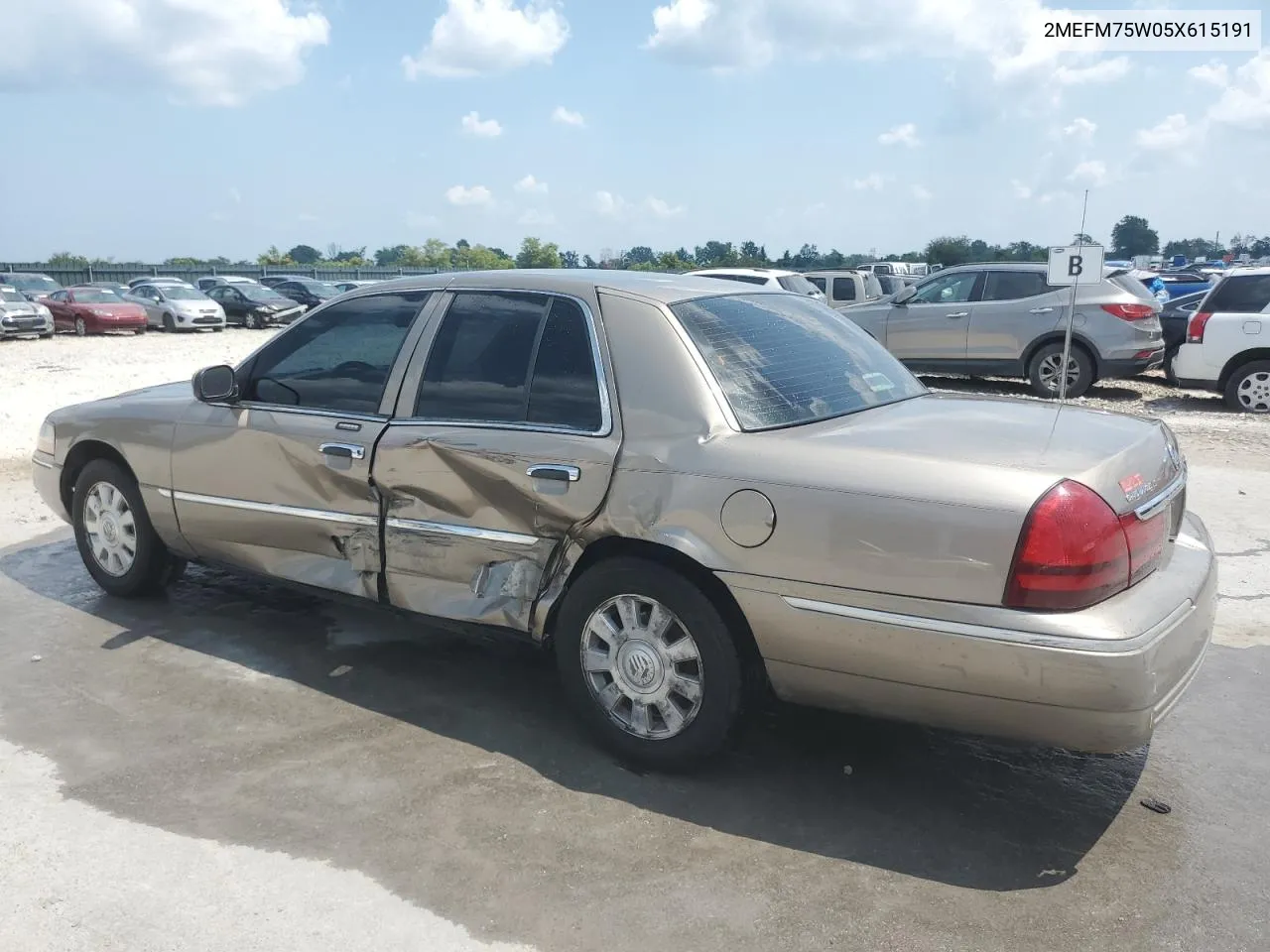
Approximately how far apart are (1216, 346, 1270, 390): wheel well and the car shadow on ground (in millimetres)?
10445

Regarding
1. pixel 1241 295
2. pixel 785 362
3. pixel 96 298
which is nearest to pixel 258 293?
pixel 96 298

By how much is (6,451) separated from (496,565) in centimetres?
827

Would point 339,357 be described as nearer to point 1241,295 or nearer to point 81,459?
point 81,459

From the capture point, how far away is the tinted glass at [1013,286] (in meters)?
14.2

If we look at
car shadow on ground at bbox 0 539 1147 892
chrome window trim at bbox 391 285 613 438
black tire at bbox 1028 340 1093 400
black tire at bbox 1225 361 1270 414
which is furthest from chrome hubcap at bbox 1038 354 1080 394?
chrome window trim at bbox 391 285 613 438

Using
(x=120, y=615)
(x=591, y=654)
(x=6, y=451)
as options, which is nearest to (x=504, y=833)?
(x=591, y=654)

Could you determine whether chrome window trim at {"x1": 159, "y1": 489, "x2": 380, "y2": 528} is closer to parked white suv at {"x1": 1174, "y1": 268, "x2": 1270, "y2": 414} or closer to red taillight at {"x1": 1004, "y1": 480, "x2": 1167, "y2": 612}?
red taillight at {"x1": 1004, "y1": 480, "x2": 1167, "y2": 612}

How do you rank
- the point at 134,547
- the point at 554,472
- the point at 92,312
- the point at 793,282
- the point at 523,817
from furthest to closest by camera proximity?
the point at 92,312
the point at 793,282
the point at 134,547
the point at 554,472
the point at 523,817

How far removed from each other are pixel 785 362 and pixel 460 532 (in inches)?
55.1

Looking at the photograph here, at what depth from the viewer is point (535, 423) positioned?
4004 mm

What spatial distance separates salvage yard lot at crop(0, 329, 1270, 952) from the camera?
9.74 feet

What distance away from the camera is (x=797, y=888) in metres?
3.12

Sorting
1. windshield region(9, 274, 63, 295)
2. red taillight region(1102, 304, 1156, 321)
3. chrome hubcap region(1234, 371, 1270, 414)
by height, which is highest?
windshield region(9, 274, 63, 295)

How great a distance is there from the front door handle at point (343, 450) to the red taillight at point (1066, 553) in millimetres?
2598
